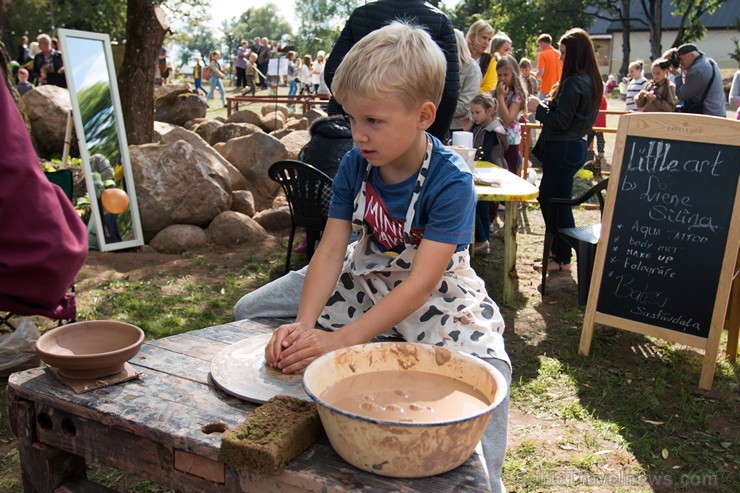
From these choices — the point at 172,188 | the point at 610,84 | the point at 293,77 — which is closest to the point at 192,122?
the point at 172,188

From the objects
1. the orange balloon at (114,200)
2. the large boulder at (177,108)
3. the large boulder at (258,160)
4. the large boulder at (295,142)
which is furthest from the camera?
the large boulder at (177,108)

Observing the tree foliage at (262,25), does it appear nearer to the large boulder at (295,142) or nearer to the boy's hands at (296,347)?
the large boulder at (295,142)

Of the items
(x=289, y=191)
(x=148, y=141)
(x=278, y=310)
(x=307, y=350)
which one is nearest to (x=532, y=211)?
(x=289, y=191)

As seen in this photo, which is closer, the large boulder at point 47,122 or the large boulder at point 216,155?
the large boulder at point 216,155

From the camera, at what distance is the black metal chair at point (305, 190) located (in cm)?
488

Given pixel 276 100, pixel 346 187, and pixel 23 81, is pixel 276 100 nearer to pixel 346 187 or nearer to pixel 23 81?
pixel 23 81

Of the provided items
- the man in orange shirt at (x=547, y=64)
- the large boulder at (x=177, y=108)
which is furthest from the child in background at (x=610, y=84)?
the large boulder at (x=177, y=108)

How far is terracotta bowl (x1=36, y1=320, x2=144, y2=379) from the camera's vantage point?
1.77m

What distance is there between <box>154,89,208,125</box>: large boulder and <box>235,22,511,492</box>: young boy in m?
11.2

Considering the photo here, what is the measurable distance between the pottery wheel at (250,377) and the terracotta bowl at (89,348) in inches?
9.8

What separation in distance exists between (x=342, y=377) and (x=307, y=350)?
243 millimetres

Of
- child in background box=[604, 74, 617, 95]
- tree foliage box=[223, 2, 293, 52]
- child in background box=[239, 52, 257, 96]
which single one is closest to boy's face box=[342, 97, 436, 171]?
child in background box=[239, 52, 257, 96]

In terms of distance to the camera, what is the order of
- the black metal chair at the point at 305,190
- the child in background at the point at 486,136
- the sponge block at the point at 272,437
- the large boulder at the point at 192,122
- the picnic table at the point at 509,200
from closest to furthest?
1. the sponge block at the point at 272,437
2. the picnic table at the point at 509,200
3. the black metal chair at the point at 305,190
4. the child in background at the point at 486,136
5. the large boulder at the point at 192,122

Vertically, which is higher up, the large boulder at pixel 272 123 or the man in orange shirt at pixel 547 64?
the man in orange shirt at pixel 547 64
